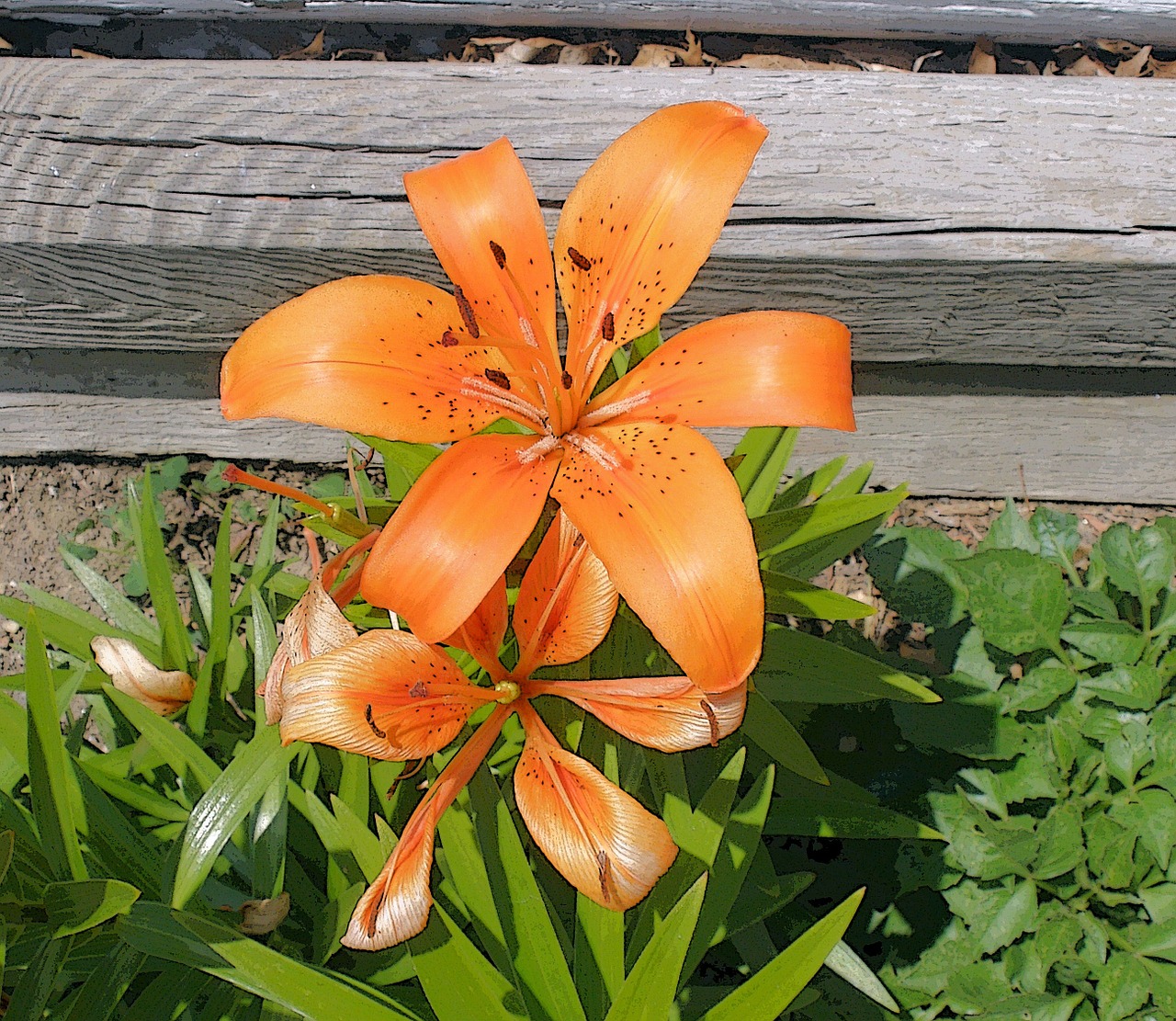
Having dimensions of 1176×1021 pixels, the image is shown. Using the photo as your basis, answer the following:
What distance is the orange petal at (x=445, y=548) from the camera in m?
0.68

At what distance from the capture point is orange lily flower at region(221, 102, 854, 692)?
2.24 feet

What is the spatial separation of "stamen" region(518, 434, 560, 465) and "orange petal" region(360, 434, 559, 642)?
2.1 inches

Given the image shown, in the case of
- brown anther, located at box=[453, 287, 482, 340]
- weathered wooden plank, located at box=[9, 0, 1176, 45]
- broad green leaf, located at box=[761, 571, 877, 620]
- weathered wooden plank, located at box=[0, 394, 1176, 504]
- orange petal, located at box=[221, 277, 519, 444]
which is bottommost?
weathered wooden plank, located at box=[0, 394, 1176, 504]

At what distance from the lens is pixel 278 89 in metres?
1.42

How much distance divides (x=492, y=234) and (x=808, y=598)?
494 mm

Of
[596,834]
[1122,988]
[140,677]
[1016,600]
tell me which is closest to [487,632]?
[596,834]

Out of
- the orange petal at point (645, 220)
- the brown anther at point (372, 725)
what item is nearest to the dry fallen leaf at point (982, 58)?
the orange petal at point (645, 220)

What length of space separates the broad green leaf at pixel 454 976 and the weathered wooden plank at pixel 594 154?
0.93 m

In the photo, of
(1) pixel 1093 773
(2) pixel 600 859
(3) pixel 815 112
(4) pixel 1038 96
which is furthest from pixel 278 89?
(1) pixel 1093 773

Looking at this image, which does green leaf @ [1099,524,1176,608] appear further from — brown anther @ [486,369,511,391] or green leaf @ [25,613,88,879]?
green leaf @ [25,613,88,879]

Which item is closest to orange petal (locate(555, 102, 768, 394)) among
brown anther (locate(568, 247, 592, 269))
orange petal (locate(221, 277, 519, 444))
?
brown anther (locate(568, 247, 592, 269))

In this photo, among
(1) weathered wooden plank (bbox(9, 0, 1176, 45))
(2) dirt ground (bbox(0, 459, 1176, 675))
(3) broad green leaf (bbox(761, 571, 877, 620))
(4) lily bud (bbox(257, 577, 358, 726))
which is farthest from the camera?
(2) dirt ground (bbox(0, 459, 1176, 675))

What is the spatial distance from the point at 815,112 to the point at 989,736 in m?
0.90

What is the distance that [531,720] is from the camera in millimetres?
823
